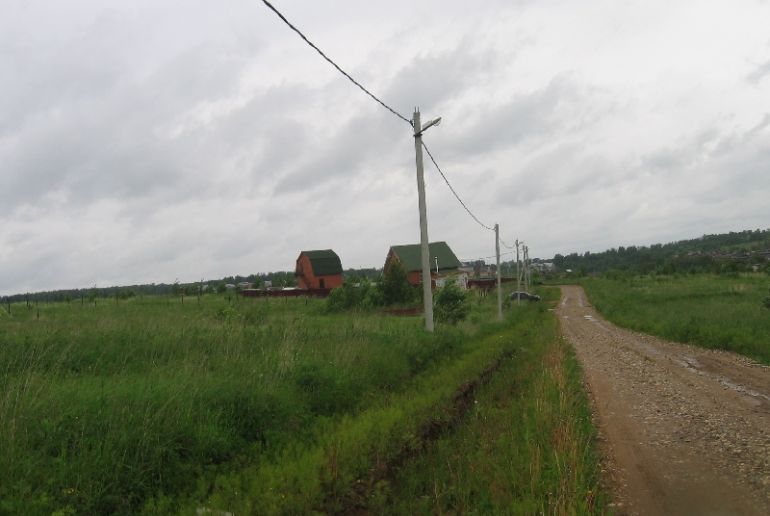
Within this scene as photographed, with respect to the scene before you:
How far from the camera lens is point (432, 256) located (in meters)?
71.1

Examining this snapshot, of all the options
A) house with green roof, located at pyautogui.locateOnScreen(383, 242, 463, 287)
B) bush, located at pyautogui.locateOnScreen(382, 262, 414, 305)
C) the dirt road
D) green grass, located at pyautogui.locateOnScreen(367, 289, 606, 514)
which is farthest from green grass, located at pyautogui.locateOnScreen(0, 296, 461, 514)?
house with green roof, located at pyautogui.locateOnScreen(383, 242, 463, 287)

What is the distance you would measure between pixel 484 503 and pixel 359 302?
105 ft

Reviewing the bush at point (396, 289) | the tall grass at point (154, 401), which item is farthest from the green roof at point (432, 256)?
the tall grass at point (154, 401)

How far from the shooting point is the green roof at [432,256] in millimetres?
68375

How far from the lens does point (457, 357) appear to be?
1598 cm

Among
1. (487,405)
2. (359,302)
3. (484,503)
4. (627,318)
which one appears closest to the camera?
(484,503)

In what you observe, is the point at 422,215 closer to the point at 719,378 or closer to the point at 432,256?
the point at 719,378

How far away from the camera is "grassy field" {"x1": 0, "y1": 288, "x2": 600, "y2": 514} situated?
5.44 metres

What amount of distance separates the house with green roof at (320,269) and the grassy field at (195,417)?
50.4 meters

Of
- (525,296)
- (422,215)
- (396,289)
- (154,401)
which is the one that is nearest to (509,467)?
(154,401)

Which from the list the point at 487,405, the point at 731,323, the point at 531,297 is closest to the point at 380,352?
the point at 487,405

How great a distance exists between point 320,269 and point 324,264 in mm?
799

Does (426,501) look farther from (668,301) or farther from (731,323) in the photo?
(668,301)

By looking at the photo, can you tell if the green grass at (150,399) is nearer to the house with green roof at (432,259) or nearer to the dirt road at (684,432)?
the dirt road at (684,432)
